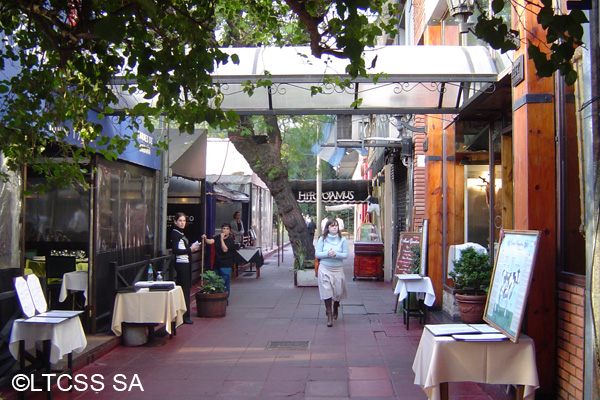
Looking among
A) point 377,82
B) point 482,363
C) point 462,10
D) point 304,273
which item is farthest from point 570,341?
point 304,273

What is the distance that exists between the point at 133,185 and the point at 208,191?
18.3 ft

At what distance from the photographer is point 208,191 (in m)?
16.1

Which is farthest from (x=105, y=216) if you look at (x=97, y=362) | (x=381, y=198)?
(x=381, y=198)

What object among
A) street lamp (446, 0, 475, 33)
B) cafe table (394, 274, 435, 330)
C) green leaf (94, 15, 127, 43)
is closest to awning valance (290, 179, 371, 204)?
cafe table (394, 274, 435, 330)

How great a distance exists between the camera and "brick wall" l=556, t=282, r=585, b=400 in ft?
15.3

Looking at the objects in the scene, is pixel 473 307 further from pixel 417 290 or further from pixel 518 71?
pixel 417 290

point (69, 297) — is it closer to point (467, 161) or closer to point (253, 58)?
point (253, 58)

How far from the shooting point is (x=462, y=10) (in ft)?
22.1

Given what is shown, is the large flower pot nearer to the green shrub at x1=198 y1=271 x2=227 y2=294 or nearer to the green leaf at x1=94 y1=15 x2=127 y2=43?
the green shrub at x1=198 y1=271 x2=227 y2=294

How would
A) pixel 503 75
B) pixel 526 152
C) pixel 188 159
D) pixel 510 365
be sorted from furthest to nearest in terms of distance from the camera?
pixel 188 159
pixel 503 75
pixel 526 152
pixel 510 365

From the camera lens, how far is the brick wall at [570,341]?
15.3 ft

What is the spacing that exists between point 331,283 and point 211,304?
229 cm

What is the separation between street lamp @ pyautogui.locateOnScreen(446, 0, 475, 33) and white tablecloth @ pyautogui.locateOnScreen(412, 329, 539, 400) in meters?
3.66

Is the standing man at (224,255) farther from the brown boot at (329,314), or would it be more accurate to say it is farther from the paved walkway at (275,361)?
the brown boot at (329,314)
